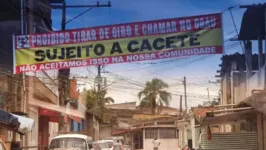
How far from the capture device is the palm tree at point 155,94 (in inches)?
2778

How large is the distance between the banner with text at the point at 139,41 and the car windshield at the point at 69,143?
740 cm

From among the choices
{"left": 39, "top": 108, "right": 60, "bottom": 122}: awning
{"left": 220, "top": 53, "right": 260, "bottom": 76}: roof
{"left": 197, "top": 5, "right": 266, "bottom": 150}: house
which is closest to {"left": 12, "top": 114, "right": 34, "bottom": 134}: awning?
{"left": 197, "top": 5, "right": 266, "bottom": 150}: house

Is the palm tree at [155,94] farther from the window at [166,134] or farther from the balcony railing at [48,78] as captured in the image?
the balcony railing at [48,78]

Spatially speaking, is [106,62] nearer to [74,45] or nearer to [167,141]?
[74,45]

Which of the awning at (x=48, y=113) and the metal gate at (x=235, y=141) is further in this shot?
the awning at (x=48, y=113)

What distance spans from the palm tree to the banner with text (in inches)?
2144

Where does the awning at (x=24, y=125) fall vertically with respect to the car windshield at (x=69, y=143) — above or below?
above

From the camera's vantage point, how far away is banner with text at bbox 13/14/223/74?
15.1 m

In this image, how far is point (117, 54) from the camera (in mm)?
15258

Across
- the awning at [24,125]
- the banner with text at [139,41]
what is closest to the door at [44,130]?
the awning at [24,125]

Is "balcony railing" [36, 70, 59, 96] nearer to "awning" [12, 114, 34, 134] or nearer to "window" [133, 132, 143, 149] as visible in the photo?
"awning" [12, 114, 34, 134]

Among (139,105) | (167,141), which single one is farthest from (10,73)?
(139,105)

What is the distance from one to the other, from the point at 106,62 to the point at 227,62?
18682mm

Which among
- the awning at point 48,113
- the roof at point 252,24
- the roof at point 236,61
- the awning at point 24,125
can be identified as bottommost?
the awning at point 24,125
